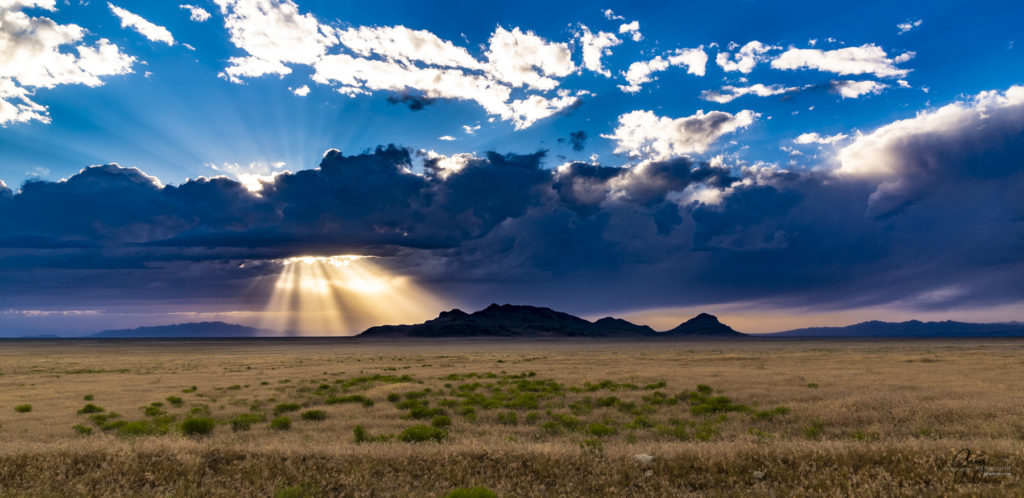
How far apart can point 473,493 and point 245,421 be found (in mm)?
13987

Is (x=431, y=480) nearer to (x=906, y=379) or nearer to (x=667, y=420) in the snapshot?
(x=667, y=420)

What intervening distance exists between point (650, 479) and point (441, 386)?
2345 cm

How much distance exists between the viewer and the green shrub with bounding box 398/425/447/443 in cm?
1464

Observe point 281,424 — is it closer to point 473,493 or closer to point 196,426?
point 196,426

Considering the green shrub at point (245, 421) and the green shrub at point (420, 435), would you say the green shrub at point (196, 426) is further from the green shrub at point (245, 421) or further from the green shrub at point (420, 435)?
the green shrub at point (420, 435)

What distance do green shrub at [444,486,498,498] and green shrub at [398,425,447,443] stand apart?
5612mm

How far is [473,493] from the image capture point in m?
8.90

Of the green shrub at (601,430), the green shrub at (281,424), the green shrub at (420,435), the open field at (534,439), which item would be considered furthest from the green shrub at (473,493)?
the green shrub at (281,424)

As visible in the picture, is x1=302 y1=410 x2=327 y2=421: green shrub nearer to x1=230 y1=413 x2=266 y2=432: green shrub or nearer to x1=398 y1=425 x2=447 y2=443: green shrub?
x1=230 y1=413 x2=266 y2=432: green shrub

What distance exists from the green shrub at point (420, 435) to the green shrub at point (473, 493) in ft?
18.4

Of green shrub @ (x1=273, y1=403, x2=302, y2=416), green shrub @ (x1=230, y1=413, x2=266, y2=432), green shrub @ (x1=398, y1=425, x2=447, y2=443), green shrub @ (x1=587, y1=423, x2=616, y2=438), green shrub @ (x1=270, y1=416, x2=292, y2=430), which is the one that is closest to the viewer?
green shrub @ (x1=398, y1=425, x2=447, y2=443)

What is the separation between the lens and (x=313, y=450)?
38.9 feet

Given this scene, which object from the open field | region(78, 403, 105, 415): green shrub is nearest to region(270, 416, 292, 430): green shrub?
the open field

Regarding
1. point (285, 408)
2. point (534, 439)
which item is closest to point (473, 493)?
point (534, 439)
